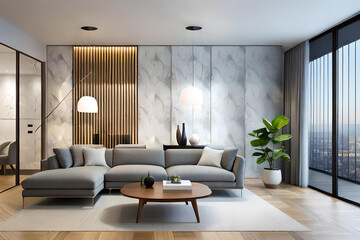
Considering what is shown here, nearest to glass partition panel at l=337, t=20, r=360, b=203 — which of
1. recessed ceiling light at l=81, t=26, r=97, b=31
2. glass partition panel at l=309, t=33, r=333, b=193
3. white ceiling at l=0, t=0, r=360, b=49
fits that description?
white ceiling at l=0, t=0, r=360, b=49

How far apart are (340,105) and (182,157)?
2740 mm

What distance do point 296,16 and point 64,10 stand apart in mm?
3388

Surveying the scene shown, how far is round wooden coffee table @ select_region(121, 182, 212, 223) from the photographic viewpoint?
147 inches

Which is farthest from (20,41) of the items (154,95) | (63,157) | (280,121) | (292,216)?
(292,216)

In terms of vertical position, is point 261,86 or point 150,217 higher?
point 261,86

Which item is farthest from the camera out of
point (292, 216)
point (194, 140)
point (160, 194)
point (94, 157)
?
point (194, 140)

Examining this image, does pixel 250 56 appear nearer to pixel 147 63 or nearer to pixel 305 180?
pixel 147 63

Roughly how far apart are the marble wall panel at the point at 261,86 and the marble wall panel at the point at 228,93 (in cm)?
13

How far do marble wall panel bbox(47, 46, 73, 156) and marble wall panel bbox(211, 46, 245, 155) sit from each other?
3.05 m

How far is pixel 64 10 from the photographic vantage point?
473 centimetres

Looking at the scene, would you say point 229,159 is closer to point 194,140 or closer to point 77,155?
point 194,140

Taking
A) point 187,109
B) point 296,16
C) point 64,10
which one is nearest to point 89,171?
point 64,10

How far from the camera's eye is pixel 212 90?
701cm

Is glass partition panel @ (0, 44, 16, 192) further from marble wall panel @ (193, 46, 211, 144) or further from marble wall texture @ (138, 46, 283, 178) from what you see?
marble wall panel @ (193, 46, 211, 144)
